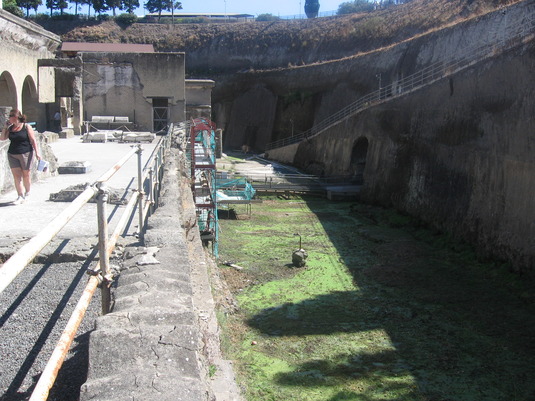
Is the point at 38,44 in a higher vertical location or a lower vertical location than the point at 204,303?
higher

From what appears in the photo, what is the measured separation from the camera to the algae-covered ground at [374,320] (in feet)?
26.5

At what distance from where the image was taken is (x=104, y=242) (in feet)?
10.6

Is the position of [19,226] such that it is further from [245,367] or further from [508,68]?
[508,68]

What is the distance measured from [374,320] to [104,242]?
318 inches

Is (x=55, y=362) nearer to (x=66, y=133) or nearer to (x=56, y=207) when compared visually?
(x=56, y=207)

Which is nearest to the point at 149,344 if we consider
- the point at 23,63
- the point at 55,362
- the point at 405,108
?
the point at 55,362

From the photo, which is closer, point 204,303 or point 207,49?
point 204,303

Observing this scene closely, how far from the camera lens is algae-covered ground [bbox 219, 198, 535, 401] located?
317 inches

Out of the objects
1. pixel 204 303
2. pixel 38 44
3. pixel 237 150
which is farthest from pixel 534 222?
pixel 237 150

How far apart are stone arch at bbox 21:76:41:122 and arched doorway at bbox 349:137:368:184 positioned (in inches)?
515

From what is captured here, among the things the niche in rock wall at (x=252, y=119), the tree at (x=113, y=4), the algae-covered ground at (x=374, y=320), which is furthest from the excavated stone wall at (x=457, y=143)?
the tree at (x=113, y=4)

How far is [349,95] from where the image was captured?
31750mm

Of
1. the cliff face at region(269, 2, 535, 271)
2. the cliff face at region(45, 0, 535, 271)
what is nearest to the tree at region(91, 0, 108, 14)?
the cliff face at region(45, 0, 535, 271)

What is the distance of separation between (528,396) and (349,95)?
2539 cm
